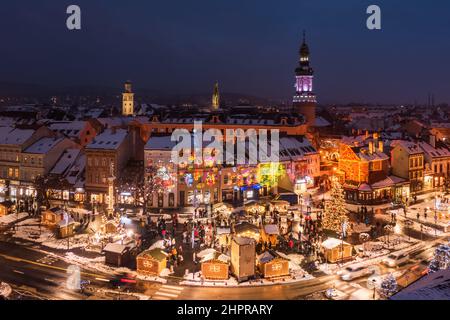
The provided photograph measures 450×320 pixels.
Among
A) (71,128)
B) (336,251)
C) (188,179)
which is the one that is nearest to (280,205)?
(188,179)

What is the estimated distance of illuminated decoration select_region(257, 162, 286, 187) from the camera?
5191cm

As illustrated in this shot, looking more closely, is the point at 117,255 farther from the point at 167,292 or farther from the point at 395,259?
the point at 395,259

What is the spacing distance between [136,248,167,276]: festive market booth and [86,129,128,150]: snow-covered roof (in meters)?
24.4

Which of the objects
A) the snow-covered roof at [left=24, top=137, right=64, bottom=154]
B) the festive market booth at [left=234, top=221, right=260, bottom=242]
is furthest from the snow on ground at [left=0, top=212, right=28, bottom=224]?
the festive market booth at [left=234, top=221, right=260, bottom=242]

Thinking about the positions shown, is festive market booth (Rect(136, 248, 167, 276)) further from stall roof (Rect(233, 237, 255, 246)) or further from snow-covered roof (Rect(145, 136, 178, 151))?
snow-covered roof (Rect(145, 136, 178, 151))

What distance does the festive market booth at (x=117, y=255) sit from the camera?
28.5 metres

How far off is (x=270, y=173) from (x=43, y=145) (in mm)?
28386

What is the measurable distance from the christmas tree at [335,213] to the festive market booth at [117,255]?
15824 millimetres

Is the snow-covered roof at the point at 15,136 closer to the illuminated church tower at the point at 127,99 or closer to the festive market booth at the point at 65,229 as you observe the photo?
the festive market booth at the point at 65,229

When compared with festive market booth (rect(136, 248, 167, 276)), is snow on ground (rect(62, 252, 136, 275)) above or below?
below

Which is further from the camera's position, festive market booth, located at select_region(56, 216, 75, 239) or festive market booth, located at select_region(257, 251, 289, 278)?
festive market booth, located at select_region(56, 216, 75, 239)

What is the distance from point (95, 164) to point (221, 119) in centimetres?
2752

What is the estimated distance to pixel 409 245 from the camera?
3269cm

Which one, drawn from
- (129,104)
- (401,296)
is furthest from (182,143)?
(129,104)
